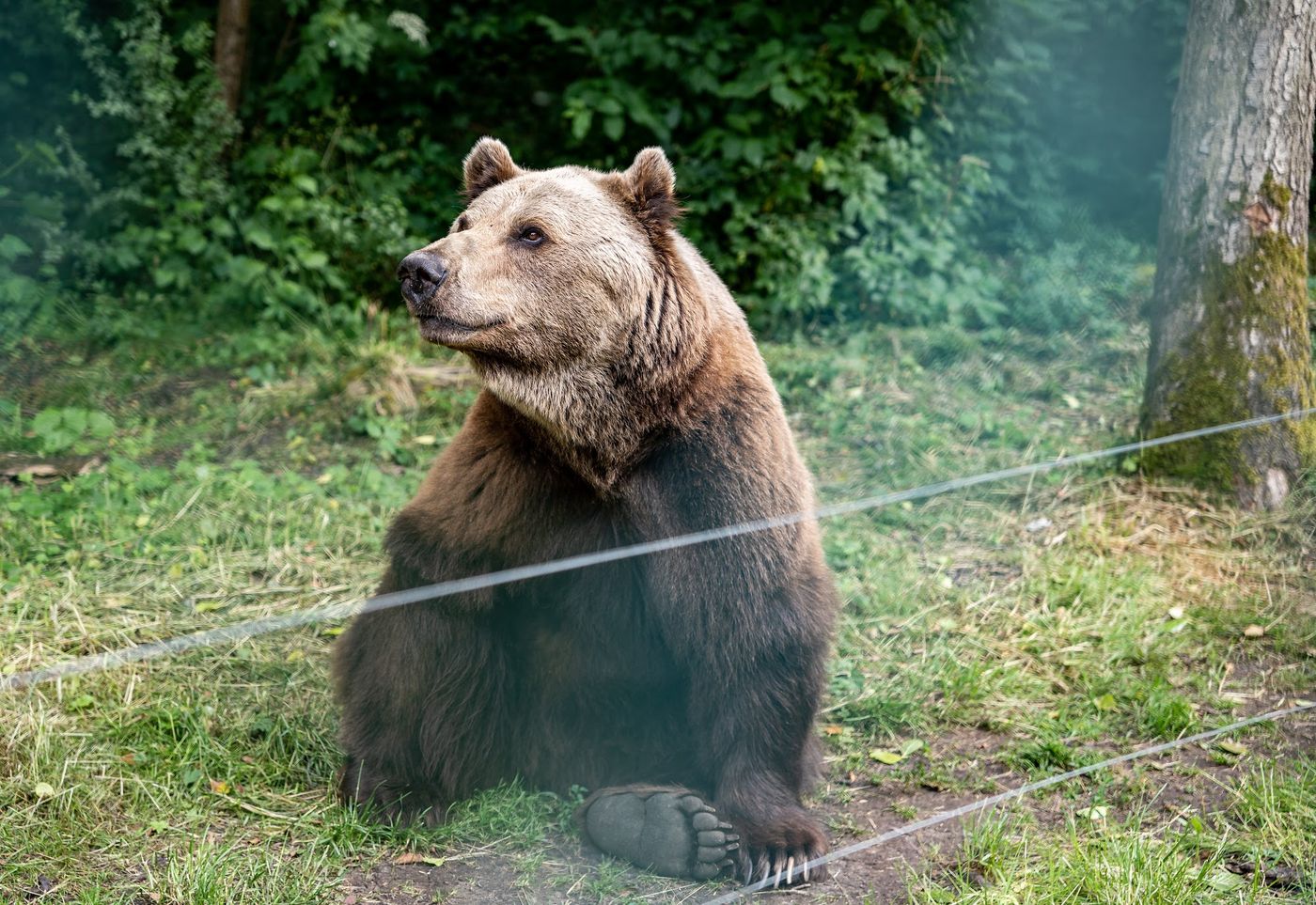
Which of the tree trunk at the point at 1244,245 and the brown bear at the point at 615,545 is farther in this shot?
the tree trunk at the point at 1244,245

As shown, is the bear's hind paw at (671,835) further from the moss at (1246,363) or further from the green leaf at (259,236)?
the green leaf at (259,236)

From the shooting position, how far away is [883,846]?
11.1ft

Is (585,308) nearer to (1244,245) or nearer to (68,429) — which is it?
(1244,245)

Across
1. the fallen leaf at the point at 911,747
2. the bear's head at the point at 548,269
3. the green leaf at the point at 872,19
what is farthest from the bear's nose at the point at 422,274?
the green leaf at the point at 872,19

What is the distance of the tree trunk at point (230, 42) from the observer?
786cm

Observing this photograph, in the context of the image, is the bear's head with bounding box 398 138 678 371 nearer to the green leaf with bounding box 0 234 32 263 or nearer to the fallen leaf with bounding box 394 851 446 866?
the fallen leaf with bounding box 394 851 446 866

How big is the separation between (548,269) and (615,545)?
2.49 ft

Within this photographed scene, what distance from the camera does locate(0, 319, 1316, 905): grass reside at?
3.19 meters

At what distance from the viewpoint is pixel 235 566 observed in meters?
4.78

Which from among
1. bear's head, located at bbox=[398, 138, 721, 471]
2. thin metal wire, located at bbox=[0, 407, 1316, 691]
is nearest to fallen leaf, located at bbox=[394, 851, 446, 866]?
thin metal wire, located at bbox=[0, 407, 1316, 691]

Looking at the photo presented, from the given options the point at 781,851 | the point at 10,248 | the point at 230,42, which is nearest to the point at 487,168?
the point at 781,851

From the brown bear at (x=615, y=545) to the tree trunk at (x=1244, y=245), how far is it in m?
2.56

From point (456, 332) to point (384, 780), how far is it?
133 cm

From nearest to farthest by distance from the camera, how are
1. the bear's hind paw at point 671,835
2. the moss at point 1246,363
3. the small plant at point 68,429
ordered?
1. the bear's hind paw at point 671,835
2. the moss at point 1246,363
3. the small plant at point 68,429
